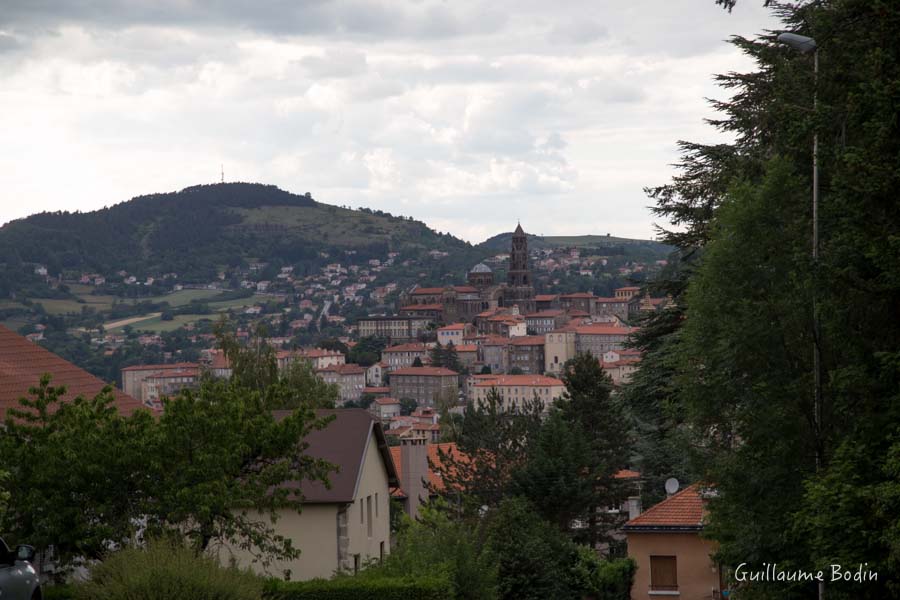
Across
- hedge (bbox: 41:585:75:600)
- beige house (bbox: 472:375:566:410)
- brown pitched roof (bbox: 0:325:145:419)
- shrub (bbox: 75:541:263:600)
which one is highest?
brown pitched roof (bbox: 0:325:145:419)

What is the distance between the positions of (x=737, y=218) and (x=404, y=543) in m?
9.60

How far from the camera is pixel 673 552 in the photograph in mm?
28922

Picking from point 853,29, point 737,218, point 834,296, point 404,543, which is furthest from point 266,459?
point 853,29

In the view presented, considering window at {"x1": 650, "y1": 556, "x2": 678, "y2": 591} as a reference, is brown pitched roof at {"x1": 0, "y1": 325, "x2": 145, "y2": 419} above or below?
above

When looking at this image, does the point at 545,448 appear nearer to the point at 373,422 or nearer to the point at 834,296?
the point at 373,422

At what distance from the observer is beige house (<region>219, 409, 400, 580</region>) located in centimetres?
2722

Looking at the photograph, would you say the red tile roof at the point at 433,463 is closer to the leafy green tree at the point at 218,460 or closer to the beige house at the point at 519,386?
the leafy green tree at the point at 218,460

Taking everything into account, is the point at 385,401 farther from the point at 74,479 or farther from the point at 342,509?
the point at 74,479

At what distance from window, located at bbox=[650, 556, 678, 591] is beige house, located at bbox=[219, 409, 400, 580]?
21.1 ft

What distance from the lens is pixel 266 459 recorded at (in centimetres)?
2059

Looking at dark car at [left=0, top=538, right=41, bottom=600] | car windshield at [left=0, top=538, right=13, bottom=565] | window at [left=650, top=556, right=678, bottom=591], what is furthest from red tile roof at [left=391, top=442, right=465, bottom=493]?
car windshield at [left=0, top=538, right=13, bottom=565]

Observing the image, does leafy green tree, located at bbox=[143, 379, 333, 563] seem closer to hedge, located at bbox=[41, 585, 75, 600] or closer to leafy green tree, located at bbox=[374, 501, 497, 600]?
hedge, located at bbox=[41, 585, 75, 600]

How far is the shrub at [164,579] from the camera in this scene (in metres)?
Answer: 13.8

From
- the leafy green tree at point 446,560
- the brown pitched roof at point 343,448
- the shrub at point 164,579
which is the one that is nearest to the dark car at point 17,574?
the shrub at point 164,579
